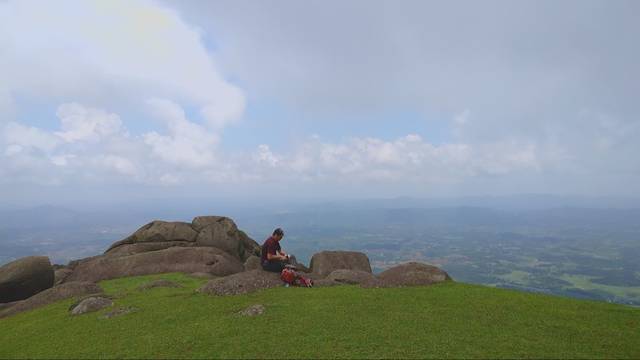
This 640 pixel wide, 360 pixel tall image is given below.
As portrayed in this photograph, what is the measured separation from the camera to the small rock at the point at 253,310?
17.3m

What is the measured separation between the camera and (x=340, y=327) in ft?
50.8

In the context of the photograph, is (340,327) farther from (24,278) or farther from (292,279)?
(24,278)

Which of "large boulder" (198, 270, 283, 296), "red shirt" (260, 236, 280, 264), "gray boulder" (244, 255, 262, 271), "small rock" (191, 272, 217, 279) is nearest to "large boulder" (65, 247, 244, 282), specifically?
"small rock" (191, 272, 217, 279)

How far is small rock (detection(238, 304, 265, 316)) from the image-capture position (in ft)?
56.7

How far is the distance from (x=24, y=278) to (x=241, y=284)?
17.8 meters

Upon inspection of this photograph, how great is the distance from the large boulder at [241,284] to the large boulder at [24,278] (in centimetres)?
1531

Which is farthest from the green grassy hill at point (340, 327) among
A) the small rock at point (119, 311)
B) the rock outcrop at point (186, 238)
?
the rock outcrop at point (186, 238)

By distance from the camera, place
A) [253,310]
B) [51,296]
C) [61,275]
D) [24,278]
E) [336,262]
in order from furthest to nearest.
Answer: [61,275] → [336,262] → [24,278] → [51,296] → [253,310]

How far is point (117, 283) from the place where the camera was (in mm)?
29516

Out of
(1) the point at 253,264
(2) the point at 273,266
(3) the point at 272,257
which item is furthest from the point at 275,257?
(1) the point at 253,264

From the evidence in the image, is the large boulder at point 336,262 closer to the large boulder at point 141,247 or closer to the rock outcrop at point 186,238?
the rock outcrop at point 186,238

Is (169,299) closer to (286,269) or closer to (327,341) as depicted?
(286,269)

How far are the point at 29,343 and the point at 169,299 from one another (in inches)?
242

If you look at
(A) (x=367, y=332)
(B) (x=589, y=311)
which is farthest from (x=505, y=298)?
(A) (x=367, y=332)
